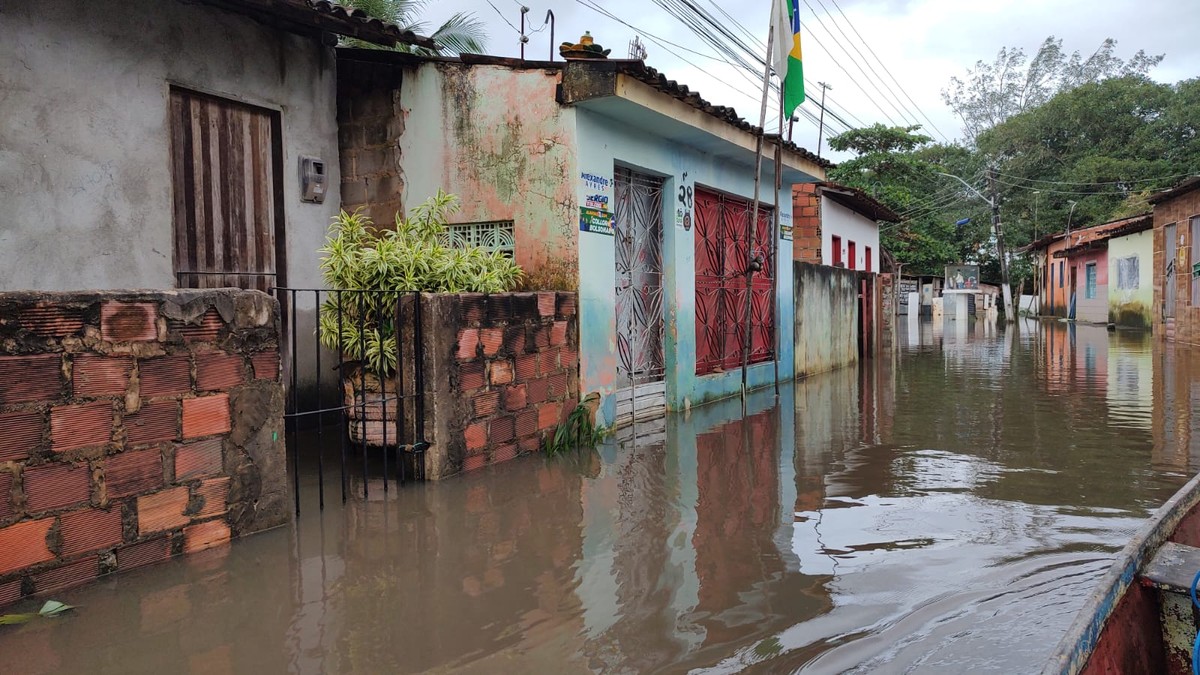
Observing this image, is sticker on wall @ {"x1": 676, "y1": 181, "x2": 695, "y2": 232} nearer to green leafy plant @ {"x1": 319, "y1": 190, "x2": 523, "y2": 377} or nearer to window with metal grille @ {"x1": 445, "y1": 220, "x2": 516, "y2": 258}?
window with metal grille @ {"x1": 445, "y1": 220, "x2": 516, "y2": 258}

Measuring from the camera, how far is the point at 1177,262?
19250 millimetres

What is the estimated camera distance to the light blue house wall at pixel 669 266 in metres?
7.57

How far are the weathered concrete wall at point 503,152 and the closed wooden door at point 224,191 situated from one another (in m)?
1.31

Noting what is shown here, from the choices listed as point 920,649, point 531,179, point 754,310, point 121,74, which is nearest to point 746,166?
point 754,310

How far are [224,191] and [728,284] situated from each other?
6.32m

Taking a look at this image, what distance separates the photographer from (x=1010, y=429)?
818 centimetres

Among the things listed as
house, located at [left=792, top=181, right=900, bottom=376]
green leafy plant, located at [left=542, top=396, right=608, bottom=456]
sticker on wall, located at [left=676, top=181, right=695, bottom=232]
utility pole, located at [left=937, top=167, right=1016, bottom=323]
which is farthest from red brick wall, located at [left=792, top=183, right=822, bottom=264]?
utility pole, located at [left=937, top=167, right=1016, bottom=323]

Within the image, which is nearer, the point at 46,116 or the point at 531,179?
the point at 46,116

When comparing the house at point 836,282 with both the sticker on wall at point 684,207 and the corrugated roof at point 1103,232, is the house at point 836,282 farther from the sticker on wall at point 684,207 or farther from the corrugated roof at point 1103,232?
the corrugated roof at point 1103,232

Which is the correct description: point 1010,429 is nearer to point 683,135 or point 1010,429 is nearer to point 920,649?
point 683,135

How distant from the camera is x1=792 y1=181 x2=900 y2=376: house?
13.6m

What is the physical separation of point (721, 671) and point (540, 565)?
1.40 m

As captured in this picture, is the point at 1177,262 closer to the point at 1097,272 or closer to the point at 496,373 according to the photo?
the point at 1097,272

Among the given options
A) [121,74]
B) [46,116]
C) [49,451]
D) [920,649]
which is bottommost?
[920,649]
